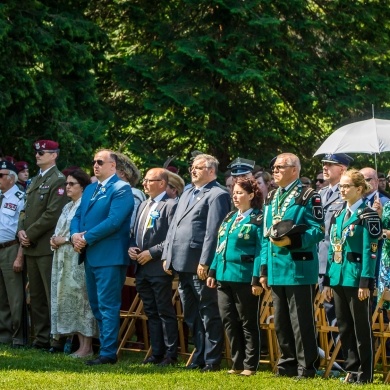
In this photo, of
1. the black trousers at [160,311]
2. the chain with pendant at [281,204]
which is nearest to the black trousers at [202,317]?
the black trousers at [160,311]

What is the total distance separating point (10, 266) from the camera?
39.2ft

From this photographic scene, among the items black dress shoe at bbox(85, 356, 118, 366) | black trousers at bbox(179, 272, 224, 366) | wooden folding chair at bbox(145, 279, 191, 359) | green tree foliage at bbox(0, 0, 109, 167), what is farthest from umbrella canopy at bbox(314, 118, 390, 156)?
green tree foliage at bbox(0, 0, 109, 167)

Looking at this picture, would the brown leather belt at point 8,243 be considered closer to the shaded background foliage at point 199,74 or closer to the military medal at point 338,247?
the shaded background foliage at point 199,74

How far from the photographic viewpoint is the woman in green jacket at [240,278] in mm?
9273

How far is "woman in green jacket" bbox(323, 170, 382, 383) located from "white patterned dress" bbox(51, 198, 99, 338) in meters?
3.15

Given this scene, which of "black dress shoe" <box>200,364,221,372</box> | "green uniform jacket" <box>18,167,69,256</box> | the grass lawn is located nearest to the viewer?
the grass lawn

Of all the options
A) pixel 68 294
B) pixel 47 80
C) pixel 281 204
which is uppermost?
pixel 47 80

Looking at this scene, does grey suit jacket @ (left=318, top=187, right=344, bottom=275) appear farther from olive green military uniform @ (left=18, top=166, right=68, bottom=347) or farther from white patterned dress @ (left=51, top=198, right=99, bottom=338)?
olive green military uniform @ (left=18, top=166, right=68, bottom=347)

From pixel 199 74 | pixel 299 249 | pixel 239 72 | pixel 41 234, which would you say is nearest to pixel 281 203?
pixel 299 249

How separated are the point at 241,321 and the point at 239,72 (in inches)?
307

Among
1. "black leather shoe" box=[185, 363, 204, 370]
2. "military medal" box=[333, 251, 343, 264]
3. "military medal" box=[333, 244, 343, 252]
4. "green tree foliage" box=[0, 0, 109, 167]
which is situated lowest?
"black leather shoe" box=[185, 363, 204, 370]

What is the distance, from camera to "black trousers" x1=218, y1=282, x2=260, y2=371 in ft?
30.5

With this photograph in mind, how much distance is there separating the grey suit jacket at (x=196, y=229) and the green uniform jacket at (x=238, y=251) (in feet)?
0.81

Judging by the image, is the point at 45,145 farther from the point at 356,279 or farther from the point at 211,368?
the point at 356,279
